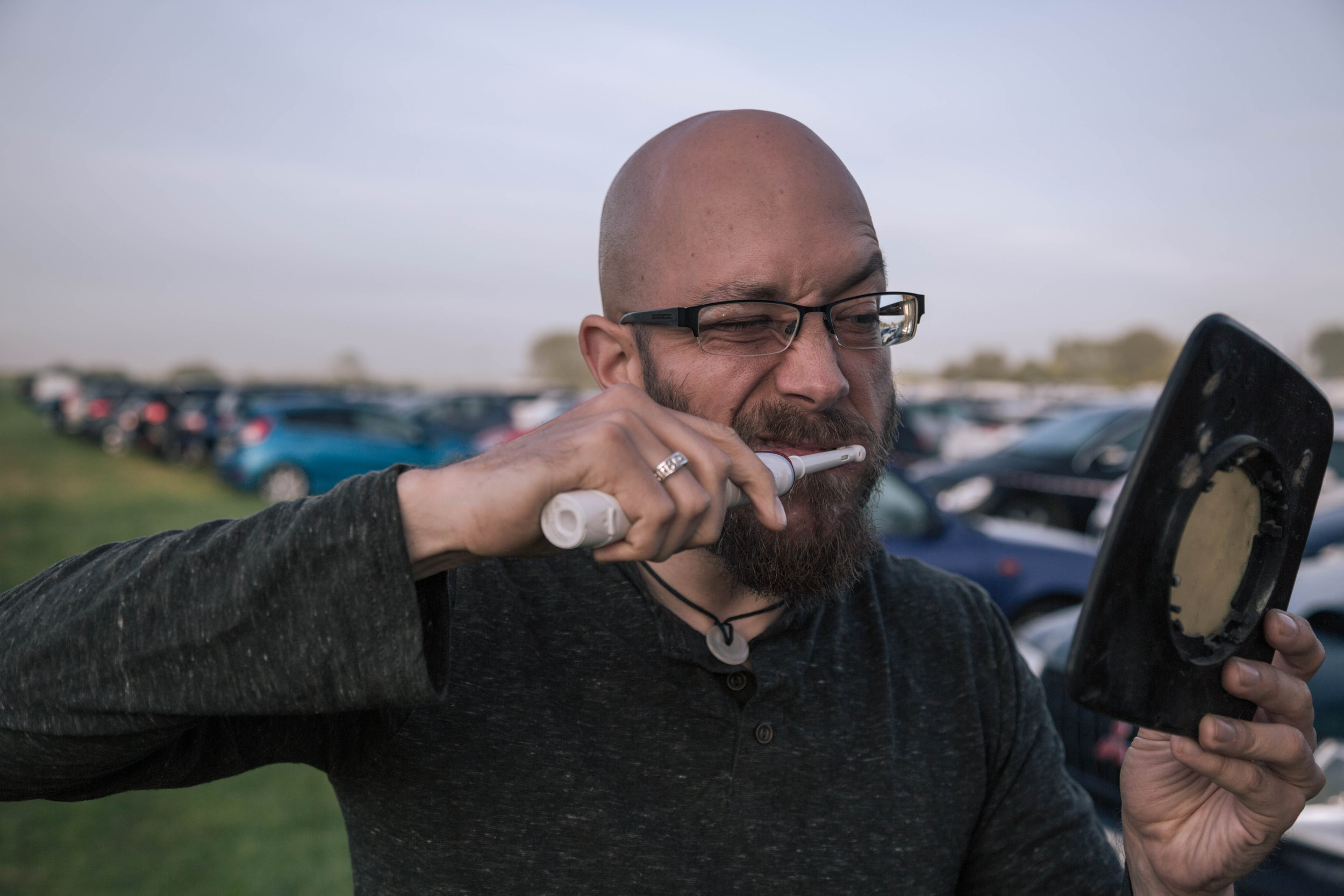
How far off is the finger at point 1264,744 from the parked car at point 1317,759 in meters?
0.65

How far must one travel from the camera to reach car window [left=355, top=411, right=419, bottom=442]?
1541 centimetres

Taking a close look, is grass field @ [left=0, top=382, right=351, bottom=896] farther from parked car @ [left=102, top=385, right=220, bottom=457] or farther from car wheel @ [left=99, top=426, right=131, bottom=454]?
car wheel @ [left=99, top=426, right=131, bottom=454]

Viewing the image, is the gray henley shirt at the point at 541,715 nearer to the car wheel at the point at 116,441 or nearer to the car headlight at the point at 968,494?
the car headlight at the point at 968,494

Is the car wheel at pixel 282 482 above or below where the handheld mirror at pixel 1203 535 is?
below

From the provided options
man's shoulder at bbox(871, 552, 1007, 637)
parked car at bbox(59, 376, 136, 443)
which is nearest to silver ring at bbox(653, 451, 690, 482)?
man's shoulder at bbox(871, 552, 1007, 637)

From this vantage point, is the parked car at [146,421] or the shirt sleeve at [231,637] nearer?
the shirt sleeve at [231,637]

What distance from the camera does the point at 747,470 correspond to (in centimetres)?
110

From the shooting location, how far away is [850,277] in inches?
67.0

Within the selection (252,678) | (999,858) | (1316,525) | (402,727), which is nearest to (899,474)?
(1316,525)

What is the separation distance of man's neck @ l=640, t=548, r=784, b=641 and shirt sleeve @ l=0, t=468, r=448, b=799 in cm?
71

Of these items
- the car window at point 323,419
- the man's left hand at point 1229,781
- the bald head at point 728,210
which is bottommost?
the car window at point 323,419

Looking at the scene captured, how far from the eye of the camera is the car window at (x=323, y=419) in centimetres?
1460

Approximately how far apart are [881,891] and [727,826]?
0.29 metres

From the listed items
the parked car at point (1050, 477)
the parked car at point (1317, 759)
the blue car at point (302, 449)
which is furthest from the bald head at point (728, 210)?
the blue car at point (302, 449)
